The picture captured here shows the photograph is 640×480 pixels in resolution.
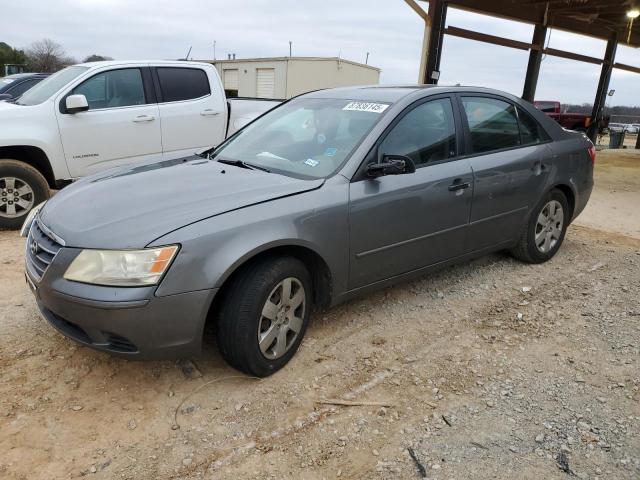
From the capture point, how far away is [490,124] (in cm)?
413

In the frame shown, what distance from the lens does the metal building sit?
2322cm

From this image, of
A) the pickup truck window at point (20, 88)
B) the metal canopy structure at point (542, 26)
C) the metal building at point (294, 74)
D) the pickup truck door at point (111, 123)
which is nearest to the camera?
the pickup truck door at point (111, 123)

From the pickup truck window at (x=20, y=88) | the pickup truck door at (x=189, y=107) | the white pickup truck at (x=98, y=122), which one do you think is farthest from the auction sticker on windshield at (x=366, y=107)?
the pickup truck window at (x=20, y=88)

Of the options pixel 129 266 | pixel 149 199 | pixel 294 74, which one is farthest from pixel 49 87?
pixel 294 74

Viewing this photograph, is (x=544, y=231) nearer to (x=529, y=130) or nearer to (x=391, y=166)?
(x=529, y=130)

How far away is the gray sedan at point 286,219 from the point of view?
2475 mm

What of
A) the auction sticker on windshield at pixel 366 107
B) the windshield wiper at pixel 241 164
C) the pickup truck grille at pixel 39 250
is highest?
the auction sticker on windshield at pixel 366 107

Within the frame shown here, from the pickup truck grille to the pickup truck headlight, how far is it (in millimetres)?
296

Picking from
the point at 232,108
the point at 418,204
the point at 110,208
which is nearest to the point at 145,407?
the point at 110,208

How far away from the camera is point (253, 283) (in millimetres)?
2682

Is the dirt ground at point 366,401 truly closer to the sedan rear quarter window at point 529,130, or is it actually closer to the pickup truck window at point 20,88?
the sedan rear quarter window at point 529,130

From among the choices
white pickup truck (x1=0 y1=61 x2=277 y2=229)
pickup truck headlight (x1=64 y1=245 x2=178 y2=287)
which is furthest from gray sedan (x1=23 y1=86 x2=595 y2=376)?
white pickup truck (x1=0 y1=61 x2=277 y2=229)

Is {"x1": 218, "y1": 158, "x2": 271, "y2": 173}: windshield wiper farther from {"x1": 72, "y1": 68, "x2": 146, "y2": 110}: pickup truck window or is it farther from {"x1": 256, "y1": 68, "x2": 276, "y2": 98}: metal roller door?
{"x1": 256, "y1": 68, "x2": 276, "y2": 98}: metal roller door

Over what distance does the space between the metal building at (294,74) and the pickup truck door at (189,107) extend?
649 inches
